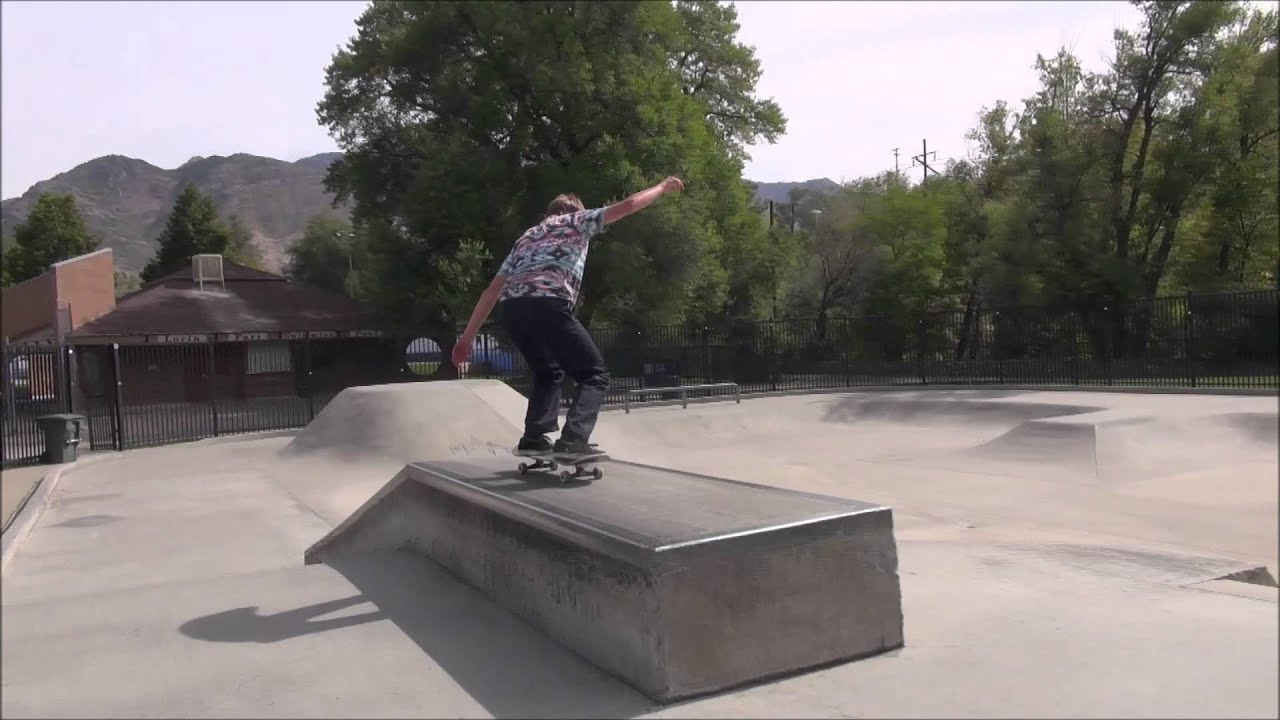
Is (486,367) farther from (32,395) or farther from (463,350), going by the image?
(463,350)

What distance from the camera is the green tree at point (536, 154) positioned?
2830 centimetres

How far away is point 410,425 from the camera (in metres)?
14.7

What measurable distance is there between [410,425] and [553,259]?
10.1m

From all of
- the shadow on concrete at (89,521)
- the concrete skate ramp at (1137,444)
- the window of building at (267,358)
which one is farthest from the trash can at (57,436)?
the window of building at (267,358)

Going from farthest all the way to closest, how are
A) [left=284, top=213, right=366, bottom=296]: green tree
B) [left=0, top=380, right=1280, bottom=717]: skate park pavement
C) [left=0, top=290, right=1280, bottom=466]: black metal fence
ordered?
[left=284, top=213, right=366, bottom=296]: green tree → [left=0, top=290, right=1280, bottom=466]: black metal fence → [left=0, top=380, right=1280, bottom=717]: skate park pavement

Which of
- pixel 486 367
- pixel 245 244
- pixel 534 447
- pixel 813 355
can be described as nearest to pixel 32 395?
pixel 486 367

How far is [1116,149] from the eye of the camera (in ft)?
20.6

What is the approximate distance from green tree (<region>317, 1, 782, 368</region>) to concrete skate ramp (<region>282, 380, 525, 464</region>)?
1172cm

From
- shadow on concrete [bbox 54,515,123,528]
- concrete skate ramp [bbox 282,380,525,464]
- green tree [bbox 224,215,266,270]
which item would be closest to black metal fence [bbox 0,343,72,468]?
concrete skate ramp [bbox 282,380,525,464]

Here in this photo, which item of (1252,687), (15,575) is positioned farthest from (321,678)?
(15,575)

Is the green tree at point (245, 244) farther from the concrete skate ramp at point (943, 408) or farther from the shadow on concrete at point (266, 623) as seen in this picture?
the shadow on concrete at point (266, 623)

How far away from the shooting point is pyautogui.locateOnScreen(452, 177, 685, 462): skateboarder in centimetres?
518

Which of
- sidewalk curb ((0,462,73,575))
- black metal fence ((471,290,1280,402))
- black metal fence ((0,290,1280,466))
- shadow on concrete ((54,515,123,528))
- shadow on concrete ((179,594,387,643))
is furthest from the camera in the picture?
black metal fence ((471,290,1280,402))

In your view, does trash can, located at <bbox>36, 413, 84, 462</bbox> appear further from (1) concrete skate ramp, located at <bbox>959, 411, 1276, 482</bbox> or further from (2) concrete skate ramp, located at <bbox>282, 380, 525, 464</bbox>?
(1) concrete skate ramp, located at <bbox>959, 411, 1276, 482</bbox>
